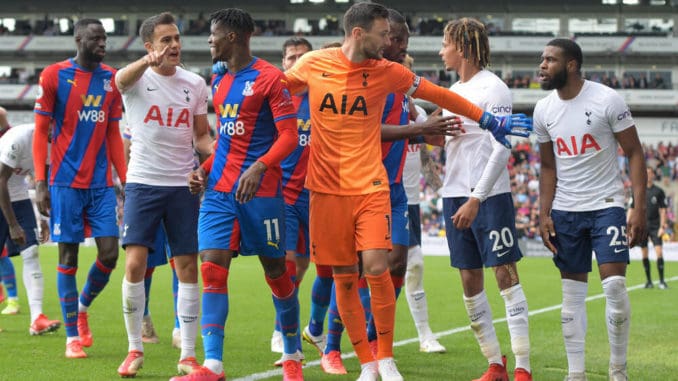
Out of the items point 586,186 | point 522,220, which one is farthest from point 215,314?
point 522,220

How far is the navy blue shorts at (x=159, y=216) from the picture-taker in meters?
7.15

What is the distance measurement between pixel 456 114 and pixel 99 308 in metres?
7.58

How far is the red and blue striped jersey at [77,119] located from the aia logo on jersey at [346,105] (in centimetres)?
270

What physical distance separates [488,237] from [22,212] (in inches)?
242

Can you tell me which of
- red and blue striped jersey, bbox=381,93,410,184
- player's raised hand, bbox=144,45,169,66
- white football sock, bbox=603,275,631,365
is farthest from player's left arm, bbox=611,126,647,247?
player's raised hand, bbox=144,45,169,66

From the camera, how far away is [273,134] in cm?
646

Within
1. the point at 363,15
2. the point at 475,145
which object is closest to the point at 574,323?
the point at 475,145

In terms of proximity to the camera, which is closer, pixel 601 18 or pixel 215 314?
pixel 215 314

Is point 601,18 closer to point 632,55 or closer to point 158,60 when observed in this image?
point 632,55

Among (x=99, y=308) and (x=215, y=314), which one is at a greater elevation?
(x=215, y=314)

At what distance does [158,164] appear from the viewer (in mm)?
7285

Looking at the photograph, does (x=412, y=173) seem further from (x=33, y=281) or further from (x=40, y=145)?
(x=33, y=281)

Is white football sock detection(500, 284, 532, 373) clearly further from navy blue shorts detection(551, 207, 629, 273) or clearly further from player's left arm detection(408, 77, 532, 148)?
player's left arm detection(408, 77, 532, 148)

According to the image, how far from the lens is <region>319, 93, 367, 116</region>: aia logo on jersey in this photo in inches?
247
